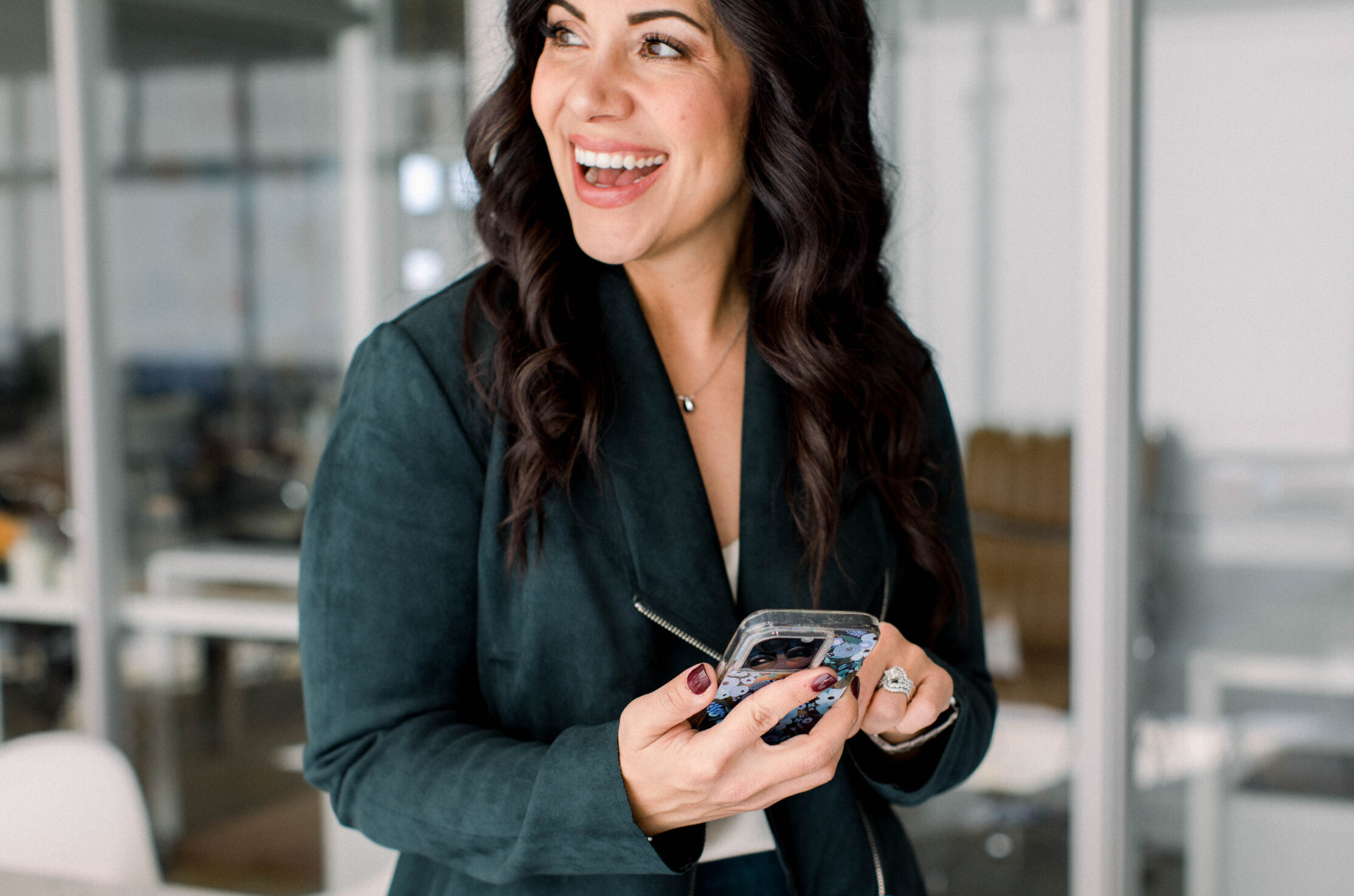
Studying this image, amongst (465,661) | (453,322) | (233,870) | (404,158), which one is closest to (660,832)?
(465,661)

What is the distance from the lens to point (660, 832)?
40.6 inches

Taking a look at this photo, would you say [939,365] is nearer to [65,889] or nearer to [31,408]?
[65,889]

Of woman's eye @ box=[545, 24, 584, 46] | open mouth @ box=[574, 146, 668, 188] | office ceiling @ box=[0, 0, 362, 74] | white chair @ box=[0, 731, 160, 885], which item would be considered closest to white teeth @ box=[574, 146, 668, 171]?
open mouth @ box=[574, 146, 668, 188]

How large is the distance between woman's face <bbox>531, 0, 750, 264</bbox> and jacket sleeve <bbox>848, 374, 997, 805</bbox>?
0.43m

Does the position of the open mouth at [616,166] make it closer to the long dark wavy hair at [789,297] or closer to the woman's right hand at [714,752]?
the long dark wavy hair at [789,297]

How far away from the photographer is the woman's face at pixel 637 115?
116cm

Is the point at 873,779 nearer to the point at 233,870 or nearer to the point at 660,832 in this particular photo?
the point at 660,832

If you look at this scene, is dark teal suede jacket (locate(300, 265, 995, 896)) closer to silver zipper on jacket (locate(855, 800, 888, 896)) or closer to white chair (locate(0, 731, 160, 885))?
silver zipper on jacket (locate(855, 800, 888, 896))

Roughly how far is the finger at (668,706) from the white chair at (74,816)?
1.14 metres

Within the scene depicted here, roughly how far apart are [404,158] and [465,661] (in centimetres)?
212

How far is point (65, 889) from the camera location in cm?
138

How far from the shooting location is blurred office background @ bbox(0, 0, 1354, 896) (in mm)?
2350

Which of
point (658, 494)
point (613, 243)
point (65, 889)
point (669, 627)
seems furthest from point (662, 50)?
point (65, 889)

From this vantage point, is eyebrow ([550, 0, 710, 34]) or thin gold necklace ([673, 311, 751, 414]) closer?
eyebrow ([550, 0, 710, 34])
